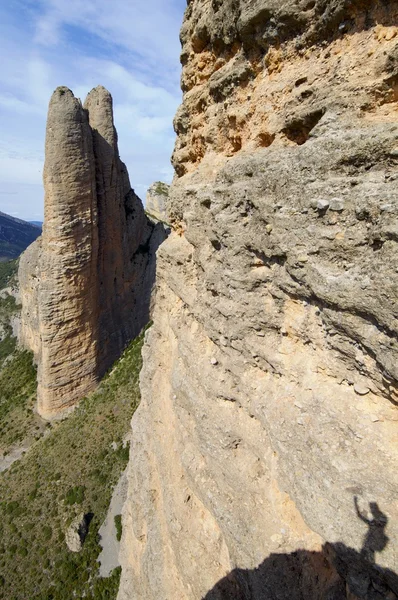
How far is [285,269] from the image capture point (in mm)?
4949

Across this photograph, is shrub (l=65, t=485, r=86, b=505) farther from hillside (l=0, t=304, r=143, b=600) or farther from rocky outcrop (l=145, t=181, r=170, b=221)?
rocky outcrop (l=145, t=181, r=170, b=221)

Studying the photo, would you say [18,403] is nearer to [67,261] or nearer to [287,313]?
[67,261]

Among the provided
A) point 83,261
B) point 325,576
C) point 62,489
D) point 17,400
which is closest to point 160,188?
point 83,261

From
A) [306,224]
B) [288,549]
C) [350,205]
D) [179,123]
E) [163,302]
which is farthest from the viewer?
[163,302]

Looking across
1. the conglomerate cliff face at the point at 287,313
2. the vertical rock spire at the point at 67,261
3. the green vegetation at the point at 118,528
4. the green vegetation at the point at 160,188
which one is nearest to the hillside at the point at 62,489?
the green vegetation at the point at 118,528

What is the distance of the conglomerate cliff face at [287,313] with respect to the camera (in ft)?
12.9

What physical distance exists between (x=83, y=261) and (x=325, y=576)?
2064 centimetres

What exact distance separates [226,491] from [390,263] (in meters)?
4.55

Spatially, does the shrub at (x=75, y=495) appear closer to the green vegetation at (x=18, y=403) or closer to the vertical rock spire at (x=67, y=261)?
the green vegetation at (x=18, y=403)

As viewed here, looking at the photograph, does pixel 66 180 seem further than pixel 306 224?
Yes

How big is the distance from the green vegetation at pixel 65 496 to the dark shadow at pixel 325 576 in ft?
42.3

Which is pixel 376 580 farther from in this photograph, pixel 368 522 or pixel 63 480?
pixel 63 480

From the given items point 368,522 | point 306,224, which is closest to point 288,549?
point 368,522

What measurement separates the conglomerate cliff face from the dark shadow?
21mm
